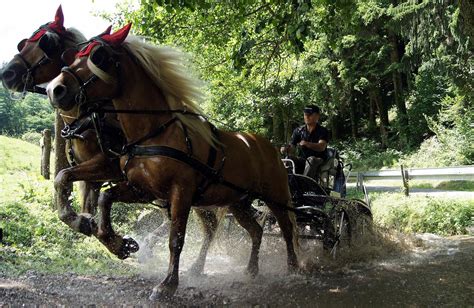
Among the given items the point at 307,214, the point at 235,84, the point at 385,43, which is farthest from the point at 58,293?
the point at 385,43

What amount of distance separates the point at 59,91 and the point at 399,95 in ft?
77.9

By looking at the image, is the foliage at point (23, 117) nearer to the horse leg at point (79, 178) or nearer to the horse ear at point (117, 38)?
the horse leg at point (79, 178)

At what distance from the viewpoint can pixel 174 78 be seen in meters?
4.67

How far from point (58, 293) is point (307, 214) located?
10.5ft

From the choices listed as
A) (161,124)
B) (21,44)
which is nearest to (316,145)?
(161,124)

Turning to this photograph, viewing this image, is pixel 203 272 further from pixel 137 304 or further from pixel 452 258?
pixel 452 258

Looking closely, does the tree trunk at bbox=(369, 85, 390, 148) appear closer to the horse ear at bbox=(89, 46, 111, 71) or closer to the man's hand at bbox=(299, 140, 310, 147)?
the man's hand at bbox=(299, 140, 310, 147)

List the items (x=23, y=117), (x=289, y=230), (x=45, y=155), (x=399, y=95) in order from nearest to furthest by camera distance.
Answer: (x=289, y=230) < (x=45, y=155) < (x=399, y=95) < (x=23, y=117)

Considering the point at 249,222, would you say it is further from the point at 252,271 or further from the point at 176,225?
the point at 176,225

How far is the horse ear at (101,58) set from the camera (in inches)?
162

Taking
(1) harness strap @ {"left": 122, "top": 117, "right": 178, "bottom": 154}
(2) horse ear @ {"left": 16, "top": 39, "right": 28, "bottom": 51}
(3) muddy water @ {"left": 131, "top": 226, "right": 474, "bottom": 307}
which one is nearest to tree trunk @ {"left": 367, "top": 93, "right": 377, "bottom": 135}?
(3) muddy water @ {"left": 131, "top": 226, "right": 474, "bottom": 307}

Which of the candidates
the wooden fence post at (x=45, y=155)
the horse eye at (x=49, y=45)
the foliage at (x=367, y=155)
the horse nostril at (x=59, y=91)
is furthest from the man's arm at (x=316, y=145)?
the foliage at (x=367, y=155)

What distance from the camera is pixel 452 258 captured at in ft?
20.2

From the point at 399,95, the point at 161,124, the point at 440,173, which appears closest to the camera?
the point at 161,124
